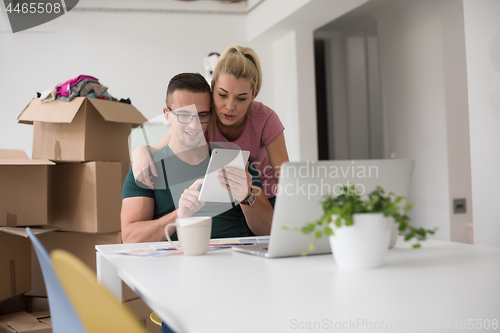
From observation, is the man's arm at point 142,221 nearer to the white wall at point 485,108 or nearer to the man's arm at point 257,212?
the man's arm at point 257,212

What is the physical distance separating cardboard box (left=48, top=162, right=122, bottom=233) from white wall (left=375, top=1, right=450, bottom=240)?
2.20m

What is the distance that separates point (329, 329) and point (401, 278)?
27cm

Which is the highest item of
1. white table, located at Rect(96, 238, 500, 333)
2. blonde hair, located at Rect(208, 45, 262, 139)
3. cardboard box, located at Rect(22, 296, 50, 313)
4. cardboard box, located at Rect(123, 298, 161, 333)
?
blonde hair, located at Rect(208, 45, 262, 139)

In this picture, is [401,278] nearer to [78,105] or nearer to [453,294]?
[453,294]

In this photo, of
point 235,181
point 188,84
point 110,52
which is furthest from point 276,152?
point 110,52

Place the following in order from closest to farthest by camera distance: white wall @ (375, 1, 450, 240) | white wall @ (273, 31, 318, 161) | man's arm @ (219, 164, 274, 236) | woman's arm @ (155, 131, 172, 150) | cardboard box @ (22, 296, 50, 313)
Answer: man's arm @ (219, 164, 274, 236) → woman's arm @ (155, 131, 172, 150) → cardboard box @ (22, 296, 50, 313) → white wall @ (375, 1, 450, 240) → white wall @ (273, 31, 318, 161)

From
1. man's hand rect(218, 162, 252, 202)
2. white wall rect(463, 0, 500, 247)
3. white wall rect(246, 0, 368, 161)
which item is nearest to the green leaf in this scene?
man's hand rect(218, 162, 252, 202)

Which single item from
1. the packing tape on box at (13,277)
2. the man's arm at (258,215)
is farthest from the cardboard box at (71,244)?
Result: the man's arm at (258,215)

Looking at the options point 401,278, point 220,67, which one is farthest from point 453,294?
point 220,67

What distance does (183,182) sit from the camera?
1543mm

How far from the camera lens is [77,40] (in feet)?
11.9

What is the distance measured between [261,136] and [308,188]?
1.09 meters

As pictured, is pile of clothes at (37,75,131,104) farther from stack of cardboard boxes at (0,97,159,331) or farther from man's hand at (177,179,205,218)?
man's hand at (177,179,205,218)

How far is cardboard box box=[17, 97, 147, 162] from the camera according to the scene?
216 cm
